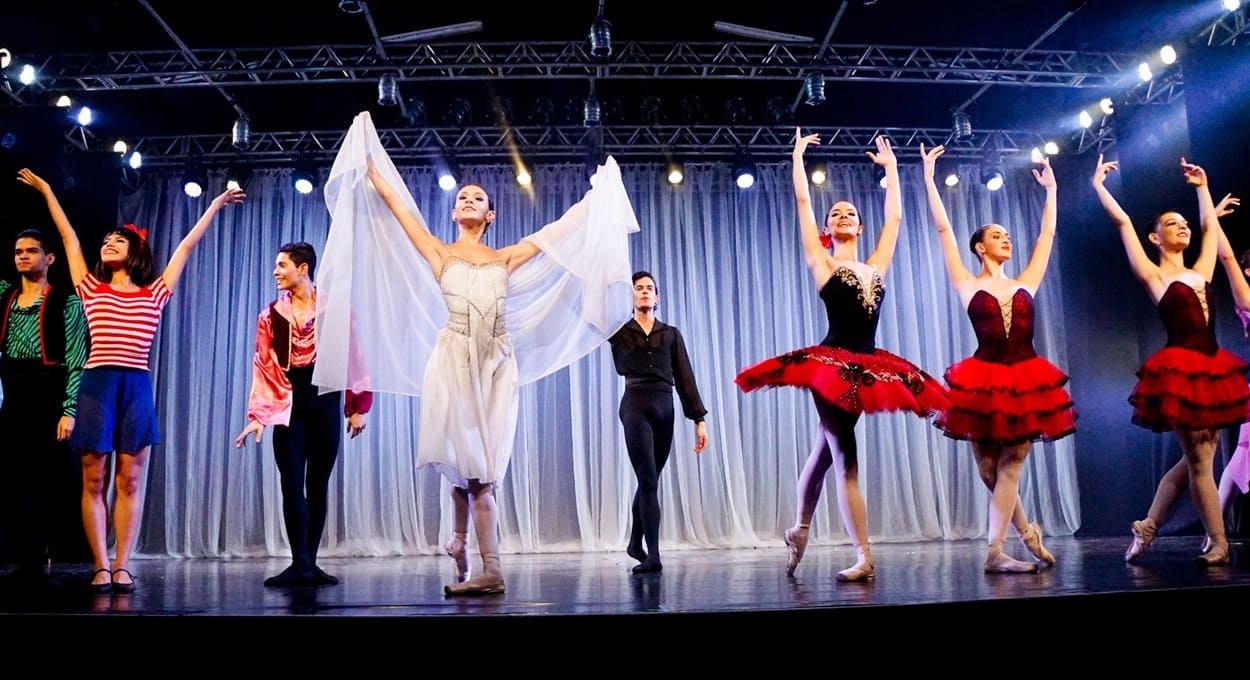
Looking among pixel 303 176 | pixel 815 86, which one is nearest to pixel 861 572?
pixel 815 86

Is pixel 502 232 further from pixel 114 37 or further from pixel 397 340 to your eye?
pixel 397 340

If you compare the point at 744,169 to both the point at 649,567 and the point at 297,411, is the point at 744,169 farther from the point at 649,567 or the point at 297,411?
the point at 297,411

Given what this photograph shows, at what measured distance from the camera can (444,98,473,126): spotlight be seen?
24.7 ft

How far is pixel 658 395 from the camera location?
4812 mm

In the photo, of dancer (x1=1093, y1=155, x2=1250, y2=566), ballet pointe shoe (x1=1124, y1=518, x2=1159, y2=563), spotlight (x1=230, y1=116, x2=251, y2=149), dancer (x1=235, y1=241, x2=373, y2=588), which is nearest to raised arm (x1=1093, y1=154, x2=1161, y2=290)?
dancer (x1=1093, y1=155, x2=1250, y2=566)

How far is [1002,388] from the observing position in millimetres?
3773

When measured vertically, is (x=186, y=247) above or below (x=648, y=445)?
above

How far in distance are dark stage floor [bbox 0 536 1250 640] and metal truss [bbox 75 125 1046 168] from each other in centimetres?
465

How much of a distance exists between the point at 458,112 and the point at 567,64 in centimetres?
141

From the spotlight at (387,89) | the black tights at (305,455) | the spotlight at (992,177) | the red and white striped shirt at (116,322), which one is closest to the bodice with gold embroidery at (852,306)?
the black tights at (305,455)

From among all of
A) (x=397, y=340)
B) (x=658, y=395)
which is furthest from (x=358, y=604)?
(x=658, y=395)

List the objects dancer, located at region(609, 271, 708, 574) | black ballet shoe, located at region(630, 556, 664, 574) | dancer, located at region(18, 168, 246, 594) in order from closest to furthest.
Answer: dancer, located at region(18, 168, 246, 594) < black ballet shoe, located at region(630, 556, 664, 574) < dancer, located at region(609, 271, 708, 574)

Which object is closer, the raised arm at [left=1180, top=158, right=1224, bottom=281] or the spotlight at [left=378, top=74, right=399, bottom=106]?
the raised arm at [left=1180, top=158, right=1224, bottom=281]

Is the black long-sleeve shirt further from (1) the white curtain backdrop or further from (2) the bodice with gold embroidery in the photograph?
(1) the white curtain backdrop
